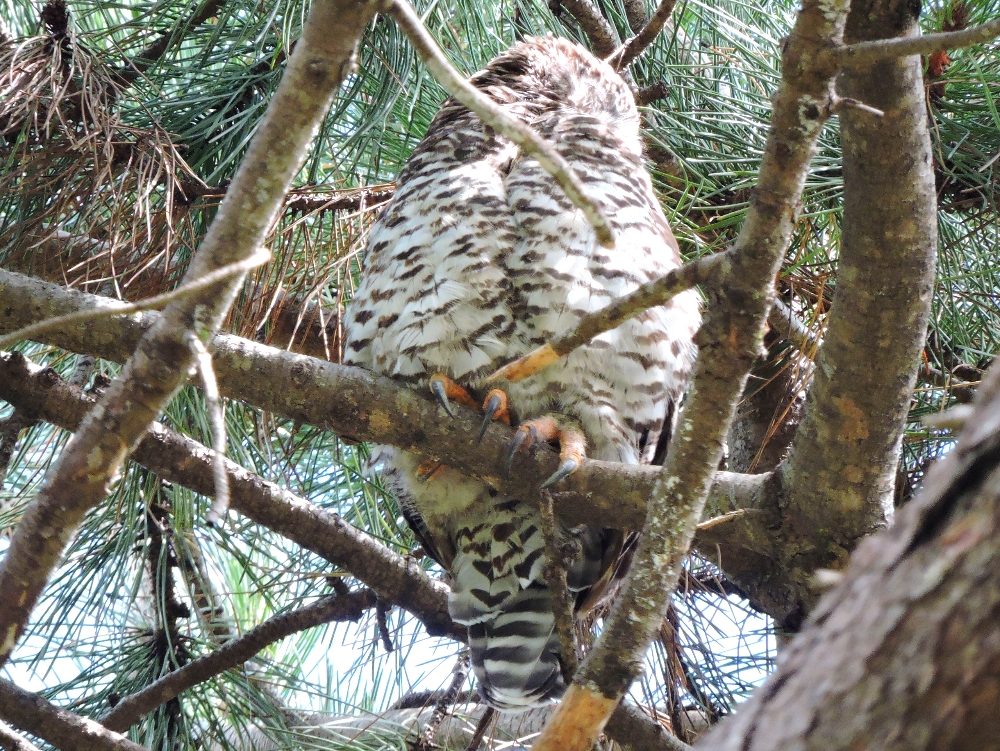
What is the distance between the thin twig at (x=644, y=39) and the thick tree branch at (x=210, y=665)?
5.86ft

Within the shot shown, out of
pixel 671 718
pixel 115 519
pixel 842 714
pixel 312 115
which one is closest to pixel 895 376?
pixel 312 115

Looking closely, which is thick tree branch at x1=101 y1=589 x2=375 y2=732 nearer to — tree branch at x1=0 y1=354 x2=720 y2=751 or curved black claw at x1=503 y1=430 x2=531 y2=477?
tree branch at x1=0 y1=354 x2=720 y2=751

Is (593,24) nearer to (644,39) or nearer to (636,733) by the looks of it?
(644,39)

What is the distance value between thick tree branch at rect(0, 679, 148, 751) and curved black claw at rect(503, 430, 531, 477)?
0.96 metres

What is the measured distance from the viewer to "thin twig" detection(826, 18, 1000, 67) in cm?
103

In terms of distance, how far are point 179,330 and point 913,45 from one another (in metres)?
0.84

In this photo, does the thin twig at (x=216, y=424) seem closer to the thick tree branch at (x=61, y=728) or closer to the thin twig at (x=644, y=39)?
the thick tree branch at (x=61, y=728)

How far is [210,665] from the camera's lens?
2.64m

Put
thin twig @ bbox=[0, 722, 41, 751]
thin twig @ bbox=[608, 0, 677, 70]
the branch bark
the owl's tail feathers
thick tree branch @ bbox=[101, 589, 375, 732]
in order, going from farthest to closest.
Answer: the owl's tail feathers
thick tree branch @ bbox=[101, 589, 375, 732]
thin twig @ bbox=[608, 0, 677, 70]
thin twig @ bbox=[0, 722, 41, 751]
the branch bark

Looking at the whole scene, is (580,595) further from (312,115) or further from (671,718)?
(312,115)

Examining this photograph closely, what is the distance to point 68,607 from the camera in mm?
3367

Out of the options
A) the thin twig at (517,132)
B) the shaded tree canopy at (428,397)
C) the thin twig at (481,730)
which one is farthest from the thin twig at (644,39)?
the thin twig at (481,730)

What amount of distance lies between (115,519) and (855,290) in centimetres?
249

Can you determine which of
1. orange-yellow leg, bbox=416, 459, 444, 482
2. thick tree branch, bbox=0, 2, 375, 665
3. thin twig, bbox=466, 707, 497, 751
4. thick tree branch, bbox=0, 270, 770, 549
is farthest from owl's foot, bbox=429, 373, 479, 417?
thick tree branch, bbox=0, 2, 375, 665
